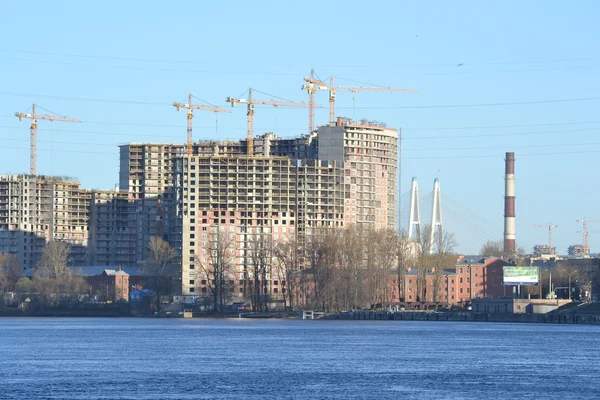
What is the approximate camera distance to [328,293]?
190 m

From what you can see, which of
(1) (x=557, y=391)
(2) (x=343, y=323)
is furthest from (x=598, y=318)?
(1) (x=557, y=391)

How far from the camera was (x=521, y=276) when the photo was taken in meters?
190

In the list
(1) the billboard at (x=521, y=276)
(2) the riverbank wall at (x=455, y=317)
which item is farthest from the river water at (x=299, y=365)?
(1) the billboard at (x=521, y=276)

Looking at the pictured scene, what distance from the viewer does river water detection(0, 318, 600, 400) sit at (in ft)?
237

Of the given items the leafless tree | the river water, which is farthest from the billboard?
the river water

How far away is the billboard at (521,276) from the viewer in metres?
189

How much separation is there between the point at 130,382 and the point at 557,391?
85.0 feet

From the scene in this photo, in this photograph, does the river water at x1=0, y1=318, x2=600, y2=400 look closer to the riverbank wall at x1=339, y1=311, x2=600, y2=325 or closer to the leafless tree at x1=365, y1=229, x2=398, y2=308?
the riverbank wall at x1=339, y1=311, x2=600, y2=325

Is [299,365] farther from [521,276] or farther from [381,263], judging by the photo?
[521,276]

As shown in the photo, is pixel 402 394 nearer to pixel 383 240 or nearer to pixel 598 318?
pixel 598 318

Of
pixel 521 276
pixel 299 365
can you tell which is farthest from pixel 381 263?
pixel 299 365

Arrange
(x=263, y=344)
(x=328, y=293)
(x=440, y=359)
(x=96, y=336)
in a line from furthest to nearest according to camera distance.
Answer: (x=328, y=293) → (x=96, y=336) → (x=263, y=344) → (x=440, y=359)

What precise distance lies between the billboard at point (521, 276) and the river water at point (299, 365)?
4608 centimetres

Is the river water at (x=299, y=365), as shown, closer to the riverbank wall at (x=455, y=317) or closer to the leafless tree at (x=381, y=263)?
the riverbank wall at (x=455, y=317)
